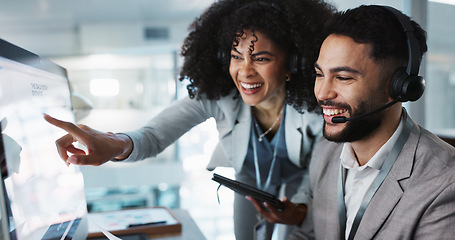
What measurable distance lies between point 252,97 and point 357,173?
15.7 inches

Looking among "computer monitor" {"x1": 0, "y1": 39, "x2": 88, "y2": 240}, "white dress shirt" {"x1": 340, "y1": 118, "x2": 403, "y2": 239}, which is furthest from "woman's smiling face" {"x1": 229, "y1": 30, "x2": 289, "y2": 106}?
"computer monitor" {"x1": 0, "y1": 39, "x2": 88, "y2": 240}

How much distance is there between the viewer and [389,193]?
0.88 m

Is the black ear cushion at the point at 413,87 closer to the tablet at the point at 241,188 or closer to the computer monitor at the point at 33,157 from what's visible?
the tablet at the point at 241,188

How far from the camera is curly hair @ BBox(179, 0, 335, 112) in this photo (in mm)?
1208

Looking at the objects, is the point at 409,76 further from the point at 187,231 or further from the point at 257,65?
the point at 187,231

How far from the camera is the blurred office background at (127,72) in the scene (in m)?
4.41

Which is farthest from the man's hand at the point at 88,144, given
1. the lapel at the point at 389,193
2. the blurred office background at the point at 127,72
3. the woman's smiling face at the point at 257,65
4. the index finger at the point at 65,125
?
the blurred office background at the point at 127,72

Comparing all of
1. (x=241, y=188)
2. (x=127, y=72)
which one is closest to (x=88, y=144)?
(x=241, y=188)

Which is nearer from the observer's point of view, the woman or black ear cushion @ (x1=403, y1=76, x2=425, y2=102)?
black ear cushion @ (x1=403, y1=76, x2=425, y2=102)

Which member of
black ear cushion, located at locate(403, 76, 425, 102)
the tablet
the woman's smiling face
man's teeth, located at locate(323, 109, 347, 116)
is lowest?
the tablet

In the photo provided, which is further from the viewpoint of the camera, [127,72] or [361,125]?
[127,72]

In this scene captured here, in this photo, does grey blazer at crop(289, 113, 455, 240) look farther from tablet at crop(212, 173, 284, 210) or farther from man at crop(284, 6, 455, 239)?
tablet at crop(212, 173, 284, 210)

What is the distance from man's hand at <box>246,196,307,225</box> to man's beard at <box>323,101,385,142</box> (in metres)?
0.30

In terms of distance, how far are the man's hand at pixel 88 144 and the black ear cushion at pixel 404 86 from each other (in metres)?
0.69
